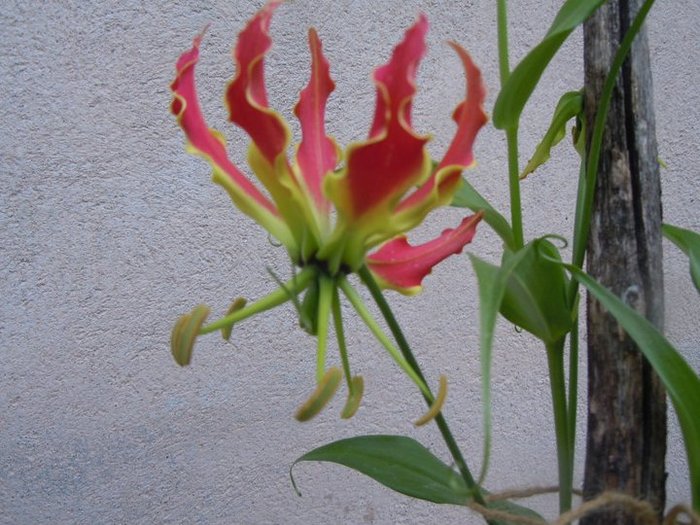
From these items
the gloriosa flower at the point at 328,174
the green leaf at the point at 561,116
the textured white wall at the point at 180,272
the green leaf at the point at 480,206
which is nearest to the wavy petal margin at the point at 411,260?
the gloriosa flower at the point at 328,174

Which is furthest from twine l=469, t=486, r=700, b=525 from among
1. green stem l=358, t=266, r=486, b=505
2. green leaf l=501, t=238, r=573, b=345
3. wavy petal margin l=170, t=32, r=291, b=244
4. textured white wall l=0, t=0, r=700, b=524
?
textured white wall l=0, t=0, r=700, b=524

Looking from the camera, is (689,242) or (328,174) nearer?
(328,174)

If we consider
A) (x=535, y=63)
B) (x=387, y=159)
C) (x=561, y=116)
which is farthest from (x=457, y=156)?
(x=561, y=116)

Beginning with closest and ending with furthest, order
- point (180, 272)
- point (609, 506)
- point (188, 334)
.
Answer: point (188, 334)
point (609, 506)
point (180, 272)

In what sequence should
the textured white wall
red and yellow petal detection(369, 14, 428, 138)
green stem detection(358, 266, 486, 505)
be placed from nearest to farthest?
red and yellow petal detection(369, 14, 428, 138), green stem detection(358, 266, 486, 505), the textured white wall

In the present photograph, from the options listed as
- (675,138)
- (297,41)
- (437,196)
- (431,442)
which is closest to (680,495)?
(431,442)

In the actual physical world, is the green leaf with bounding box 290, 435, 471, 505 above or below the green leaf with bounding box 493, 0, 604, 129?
below

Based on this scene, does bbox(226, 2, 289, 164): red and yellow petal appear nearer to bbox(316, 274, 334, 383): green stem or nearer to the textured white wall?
bbox(316, 274, 334, 383): green stem

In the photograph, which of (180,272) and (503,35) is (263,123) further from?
(180,272)
